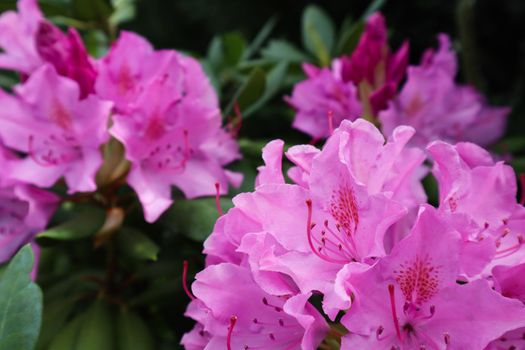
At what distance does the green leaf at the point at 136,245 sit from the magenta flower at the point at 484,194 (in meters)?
0.41

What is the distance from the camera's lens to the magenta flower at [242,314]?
0.78 meters

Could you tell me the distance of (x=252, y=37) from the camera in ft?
7.35

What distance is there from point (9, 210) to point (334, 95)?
0.55 metres

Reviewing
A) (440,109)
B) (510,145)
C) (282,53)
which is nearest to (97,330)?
(440,109)

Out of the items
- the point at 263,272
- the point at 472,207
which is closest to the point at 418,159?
the point at 472,207

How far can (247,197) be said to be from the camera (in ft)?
2.63

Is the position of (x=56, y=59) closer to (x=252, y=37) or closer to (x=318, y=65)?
(x=318, y=65)

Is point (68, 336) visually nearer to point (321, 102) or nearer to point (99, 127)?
point (99, 127)

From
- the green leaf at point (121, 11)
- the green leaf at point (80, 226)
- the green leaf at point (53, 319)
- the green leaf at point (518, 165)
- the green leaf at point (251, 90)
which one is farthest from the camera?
the green leaf at point (121, 11)

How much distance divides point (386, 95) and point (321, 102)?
0.12m

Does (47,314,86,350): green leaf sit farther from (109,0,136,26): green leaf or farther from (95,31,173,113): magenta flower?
(109,0,136,26): green leaf

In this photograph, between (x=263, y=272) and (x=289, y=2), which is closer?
(x=263, y=272)

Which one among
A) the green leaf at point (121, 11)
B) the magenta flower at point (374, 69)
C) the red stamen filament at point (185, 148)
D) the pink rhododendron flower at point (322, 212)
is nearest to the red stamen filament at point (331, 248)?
the pink rhododendron flower at point (322, 212)

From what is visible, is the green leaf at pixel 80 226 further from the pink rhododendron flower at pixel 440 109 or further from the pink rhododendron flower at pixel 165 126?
the pink rhododendron flower at pixel 440 109
